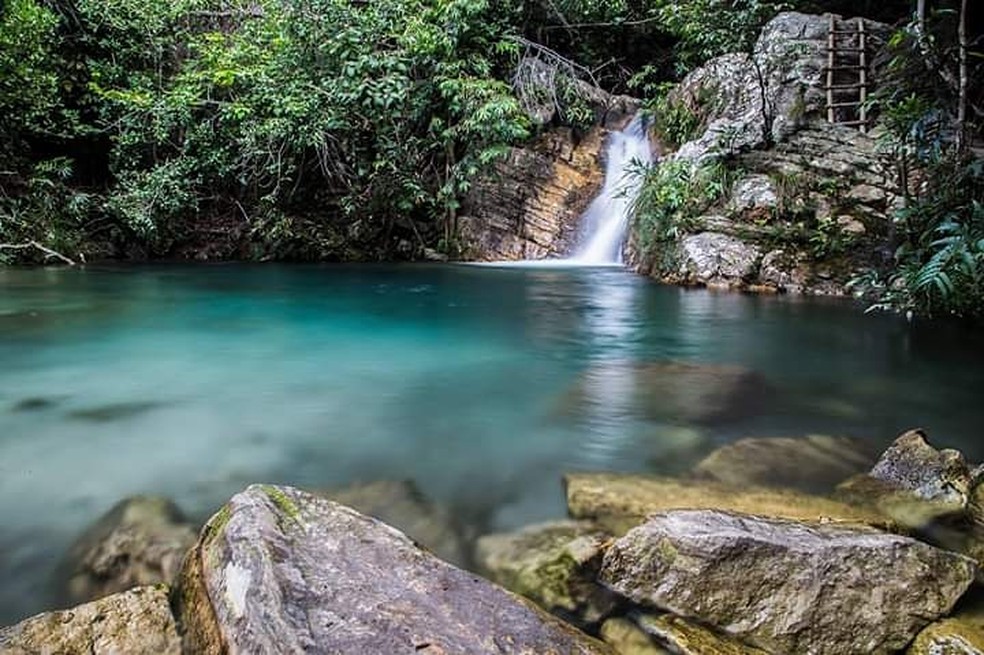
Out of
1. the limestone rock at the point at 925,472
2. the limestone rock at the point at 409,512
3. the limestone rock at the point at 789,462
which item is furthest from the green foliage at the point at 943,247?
the limestone rock at the point at 409,512

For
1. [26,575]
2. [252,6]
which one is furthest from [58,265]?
[26,575]

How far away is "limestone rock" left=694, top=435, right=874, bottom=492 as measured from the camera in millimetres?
2598

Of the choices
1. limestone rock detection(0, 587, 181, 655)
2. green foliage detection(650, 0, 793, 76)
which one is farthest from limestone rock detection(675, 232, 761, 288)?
limestone rock detection(0, 587, 181, 655)

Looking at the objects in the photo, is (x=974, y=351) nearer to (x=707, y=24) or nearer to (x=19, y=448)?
(x=19, y=448)

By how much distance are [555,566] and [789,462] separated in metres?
1.35

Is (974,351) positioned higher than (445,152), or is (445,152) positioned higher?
(445,152)

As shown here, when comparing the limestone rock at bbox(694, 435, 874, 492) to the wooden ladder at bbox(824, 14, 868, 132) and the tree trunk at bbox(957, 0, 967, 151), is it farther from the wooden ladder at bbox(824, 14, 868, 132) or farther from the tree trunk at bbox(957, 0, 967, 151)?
the wooden ladder at bbox(824, 14, 868, 132)

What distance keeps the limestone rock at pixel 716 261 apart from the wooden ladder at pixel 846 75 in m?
2.57

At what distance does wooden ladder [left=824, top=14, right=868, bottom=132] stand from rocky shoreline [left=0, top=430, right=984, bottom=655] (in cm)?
846

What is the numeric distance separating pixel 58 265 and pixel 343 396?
909 centimetres

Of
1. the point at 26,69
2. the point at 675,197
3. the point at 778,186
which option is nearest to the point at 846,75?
the point at 778,186

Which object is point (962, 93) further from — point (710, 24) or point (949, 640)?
point (710, 24)

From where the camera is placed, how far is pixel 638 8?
46.2ft

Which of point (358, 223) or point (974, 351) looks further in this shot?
point (358, 223)
